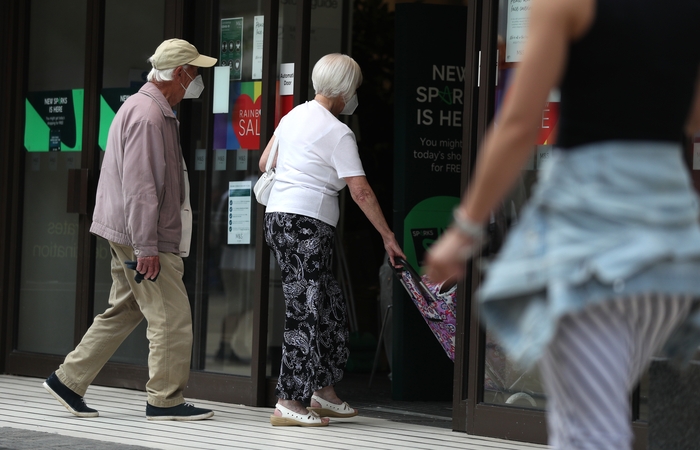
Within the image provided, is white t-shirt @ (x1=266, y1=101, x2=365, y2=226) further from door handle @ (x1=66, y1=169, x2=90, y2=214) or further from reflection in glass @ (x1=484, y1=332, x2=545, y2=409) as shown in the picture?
door handle @ (x1=66, y1=169, x2=90, y2=214)

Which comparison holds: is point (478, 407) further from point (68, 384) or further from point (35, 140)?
point (35, 140)

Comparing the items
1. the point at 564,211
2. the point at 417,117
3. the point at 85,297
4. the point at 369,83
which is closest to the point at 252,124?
the point at 417,117

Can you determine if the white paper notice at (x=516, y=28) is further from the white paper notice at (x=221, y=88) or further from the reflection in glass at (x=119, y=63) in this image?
the reflection in glass at (x=119, y=63)

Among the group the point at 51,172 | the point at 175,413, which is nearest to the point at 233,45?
the point at 51,172

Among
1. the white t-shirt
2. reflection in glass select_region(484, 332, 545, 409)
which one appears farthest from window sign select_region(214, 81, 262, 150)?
reflection in glass select_region(484, 332, 545, 409)

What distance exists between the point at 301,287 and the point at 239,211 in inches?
45.1

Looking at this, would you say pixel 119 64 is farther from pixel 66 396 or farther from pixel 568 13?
pixel 568 13

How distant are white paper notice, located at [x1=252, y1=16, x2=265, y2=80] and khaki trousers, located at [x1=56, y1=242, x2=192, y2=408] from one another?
4.38ft

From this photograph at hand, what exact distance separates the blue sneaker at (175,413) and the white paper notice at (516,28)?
2255 millimetres

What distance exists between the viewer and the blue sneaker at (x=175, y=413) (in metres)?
5.42

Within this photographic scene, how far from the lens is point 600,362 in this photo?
2.04m

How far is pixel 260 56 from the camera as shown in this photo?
6199 mm

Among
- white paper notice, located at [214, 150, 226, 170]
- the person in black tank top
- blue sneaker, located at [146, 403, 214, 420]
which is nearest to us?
the person in black tank top

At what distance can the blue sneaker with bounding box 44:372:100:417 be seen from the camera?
18.1ft
